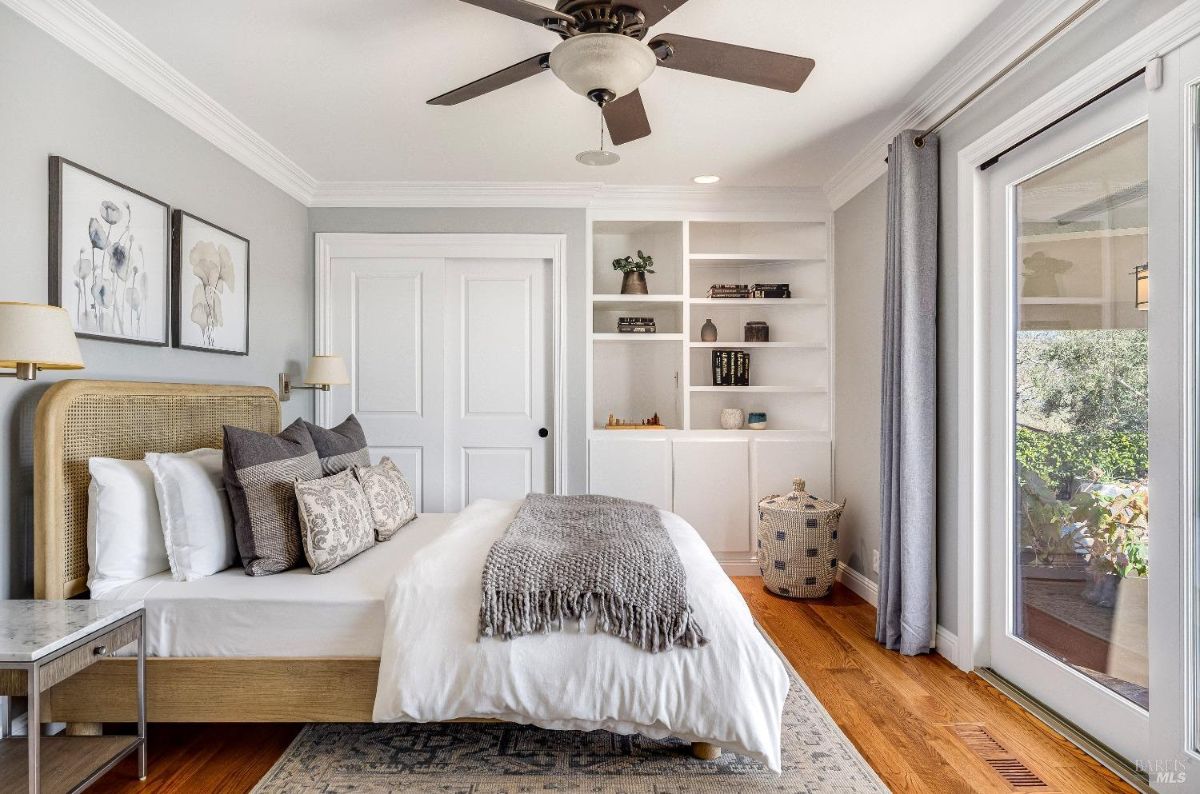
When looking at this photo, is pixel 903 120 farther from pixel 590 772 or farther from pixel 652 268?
pixel 590 772

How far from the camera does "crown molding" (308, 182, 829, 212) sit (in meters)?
4.23

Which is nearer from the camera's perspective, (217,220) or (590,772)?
(590,772)

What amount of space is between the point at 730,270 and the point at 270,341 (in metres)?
2.98

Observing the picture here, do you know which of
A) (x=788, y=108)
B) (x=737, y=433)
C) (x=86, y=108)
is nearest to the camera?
(x=86, y=108)

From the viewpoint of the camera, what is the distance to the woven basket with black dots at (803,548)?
383cm

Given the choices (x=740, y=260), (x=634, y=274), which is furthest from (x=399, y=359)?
(x=740, y=260)

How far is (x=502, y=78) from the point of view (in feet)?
7.20

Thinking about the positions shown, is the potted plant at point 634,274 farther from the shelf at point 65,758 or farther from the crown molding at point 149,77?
the shelf at point 65,758

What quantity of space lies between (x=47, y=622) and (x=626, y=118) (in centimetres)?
238

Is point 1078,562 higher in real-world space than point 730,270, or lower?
lower

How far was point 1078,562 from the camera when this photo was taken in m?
2.32

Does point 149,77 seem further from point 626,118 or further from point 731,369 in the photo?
point 731,369

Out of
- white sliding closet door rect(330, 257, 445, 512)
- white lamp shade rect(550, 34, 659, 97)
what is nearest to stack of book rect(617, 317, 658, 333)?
white sliding closet door rect(330, 257, 445, 512)

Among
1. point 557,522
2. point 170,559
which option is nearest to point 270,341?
point 170,559
